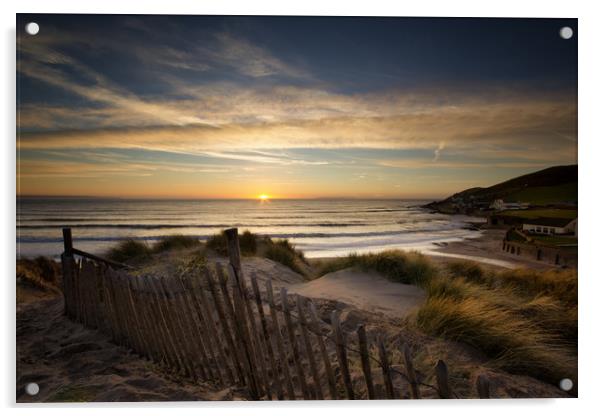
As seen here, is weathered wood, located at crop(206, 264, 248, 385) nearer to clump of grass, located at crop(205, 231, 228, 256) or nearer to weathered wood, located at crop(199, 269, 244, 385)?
weathered wood, located at crop(199, 269, 244, 385)

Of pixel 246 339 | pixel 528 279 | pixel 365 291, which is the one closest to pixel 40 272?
pixel 246 339

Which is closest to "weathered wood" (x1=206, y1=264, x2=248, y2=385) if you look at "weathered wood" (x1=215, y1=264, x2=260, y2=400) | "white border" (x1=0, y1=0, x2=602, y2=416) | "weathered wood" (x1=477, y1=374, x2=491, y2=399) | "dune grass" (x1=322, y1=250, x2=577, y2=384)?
"weathered wood" (x1=215, y1=264, x2=260, y2=400)

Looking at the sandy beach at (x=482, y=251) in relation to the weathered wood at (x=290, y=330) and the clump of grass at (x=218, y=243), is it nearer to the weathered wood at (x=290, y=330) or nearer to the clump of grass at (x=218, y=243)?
the weathered wood at (x=290, y=330)

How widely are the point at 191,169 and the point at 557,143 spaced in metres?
3.03

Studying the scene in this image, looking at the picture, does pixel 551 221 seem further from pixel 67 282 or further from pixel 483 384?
pixel 67 282

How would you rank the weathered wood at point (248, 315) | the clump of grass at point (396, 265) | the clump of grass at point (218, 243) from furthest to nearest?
the clump of grass at point (218, 243) → the clump of grass at point (396, 265) → the weathered wood at point (248, 315)

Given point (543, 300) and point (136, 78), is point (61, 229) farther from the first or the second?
point (543, 300)

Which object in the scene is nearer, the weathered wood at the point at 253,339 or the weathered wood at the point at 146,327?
the weathered wood at the point at 253,339

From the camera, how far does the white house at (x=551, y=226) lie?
3.21 metres

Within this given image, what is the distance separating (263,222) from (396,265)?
4.52 feet

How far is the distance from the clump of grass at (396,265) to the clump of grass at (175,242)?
4.62 ft

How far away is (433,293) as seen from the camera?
339 cm

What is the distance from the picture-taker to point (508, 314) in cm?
320

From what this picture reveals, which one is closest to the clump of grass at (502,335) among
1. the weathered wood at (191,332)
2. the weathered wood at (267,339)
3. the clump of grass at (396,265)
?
the clump of grass at (396,265)
